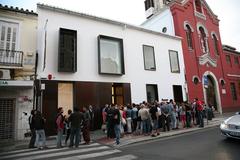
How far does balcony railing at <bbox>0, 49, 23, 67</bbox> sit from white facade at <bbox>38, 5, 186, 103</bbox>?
3.62ft

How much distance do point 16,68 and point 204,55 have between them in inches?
757

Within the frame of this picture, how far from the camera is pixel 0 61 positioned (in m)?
10.5

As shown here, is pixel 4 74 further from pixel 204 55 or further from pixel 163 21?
pixel 204 55

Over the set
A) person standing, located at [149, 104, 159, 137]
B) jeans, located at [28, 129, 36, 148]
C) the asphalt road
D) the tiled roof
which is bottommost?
the asphalt road

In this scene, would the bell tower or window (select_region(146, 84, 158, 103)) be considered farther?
the bell tower

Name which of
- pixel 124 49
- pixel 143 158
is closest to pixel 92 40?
pixel 124 49

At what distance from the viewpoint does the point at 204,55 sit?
21781 millimetres

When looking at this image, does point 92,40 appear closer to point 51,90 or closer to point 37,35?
point 37,35

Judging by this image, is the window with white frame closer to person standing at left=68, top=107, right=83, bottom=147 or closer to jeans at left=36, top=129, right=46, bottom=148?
jeans at left=36, top=129, right=46, bottom=148

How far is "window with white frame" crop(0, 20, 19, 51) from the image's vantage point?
1115 cm

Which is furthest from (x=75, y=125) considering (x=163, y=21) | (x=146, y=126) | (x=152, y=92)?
(x=163, y=21)

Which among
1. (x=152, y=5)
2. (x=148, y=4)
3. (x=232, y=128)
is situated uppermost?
(x=148, y=4)

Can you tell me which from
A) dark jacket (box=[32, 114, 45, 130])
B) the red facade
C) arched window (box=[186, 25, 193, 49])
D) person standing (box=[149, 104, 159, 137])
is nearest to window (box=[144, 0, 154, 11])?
the red facade

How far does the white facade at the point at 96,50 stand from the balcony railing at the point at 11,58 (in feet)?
3.62
